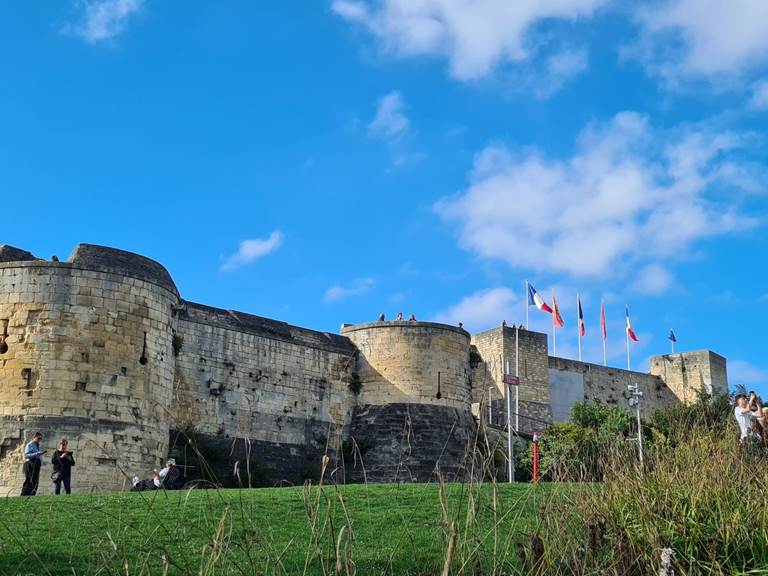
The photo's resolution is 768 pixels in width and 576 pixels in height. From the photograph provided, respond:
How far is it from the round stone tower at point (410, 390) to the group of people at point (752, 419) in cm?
1398

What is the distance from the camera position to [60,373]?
1905 cm

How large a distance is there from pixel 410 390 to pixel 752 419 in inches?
603

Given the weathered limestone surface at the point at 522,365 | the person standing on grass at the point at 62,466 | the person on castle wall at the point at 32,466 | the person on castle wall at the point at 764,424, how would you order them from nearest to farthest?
1. the person on castle wall at the point at 764,424
2. the person on castle wall at the point at 32,466
3. the person standing on grass at the point at 62,466
4. the weathered limestone surface at the point at 522,365

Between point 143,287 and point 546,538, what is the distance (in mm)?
15974

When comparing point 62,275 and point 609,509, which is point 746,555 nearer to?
point 609,509

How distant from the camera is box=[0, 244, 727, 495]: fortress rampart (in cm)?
1897

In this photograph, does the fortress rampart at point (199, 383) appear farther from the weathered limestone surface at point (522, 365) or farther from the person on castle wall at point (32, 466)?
the person on castle wall at point (32, 466)

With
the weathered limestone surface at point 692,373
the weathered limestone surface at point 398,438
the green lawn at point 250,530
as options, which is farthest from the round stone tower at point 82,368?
the weathered limestone surface at point 692,373

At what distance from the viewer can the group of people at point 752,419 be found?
12.5m

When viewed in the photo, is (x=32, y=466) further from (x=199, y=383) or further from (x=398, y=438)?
(x=398, y=438)

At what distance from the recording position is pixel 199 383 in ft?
80.9

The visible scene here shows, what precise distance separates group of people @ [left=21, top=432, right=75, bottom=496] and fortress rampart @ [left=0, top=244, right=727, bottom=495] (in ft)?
3.21

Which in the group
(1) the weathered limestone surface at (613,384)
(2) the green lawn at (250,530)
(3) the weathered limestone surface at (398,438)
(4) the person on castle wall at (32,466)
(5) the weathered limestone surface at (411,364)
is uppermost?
(1) the weathered limestone surface at (613,384)

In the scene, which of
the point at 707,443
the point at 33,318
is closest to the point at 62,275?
the point at 33,318
